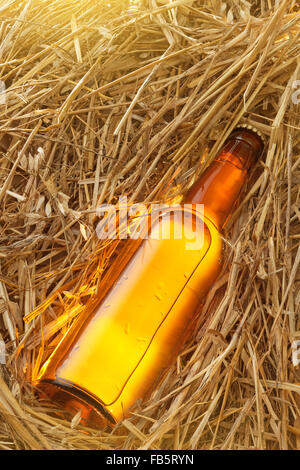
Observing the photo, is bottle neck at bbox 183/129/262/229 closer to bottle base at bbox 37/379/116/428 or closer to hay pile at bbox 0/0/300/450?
hay pile at bbox 0/0/300/450

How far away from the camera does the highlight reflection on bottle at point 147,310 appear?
37.7 inches

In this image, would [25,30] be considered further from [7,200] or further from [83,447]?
[83,447]

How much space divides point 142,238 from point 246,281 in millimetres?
253

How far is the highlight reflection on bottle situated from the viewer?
958 millimetres

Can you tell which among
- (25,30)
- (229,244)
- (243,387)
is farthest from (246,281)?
(25,30)

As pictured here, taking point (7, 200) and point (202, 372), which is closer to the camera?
point (202, 372)

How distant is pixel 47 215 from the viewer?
1.11 meters

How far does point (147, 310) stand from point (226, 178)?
35 cm

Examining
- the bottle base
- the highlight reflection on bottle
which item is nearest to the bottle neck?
→ the highlight reflection on bottle

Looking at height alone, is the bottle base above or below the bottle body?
below

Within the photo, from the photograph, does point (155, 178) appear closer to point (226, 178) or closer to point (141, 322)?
point (226, 178)

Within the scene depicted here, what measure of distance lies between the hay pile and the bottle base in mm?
28

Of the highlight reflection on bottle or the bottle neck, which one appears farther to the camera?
the bottle neck
